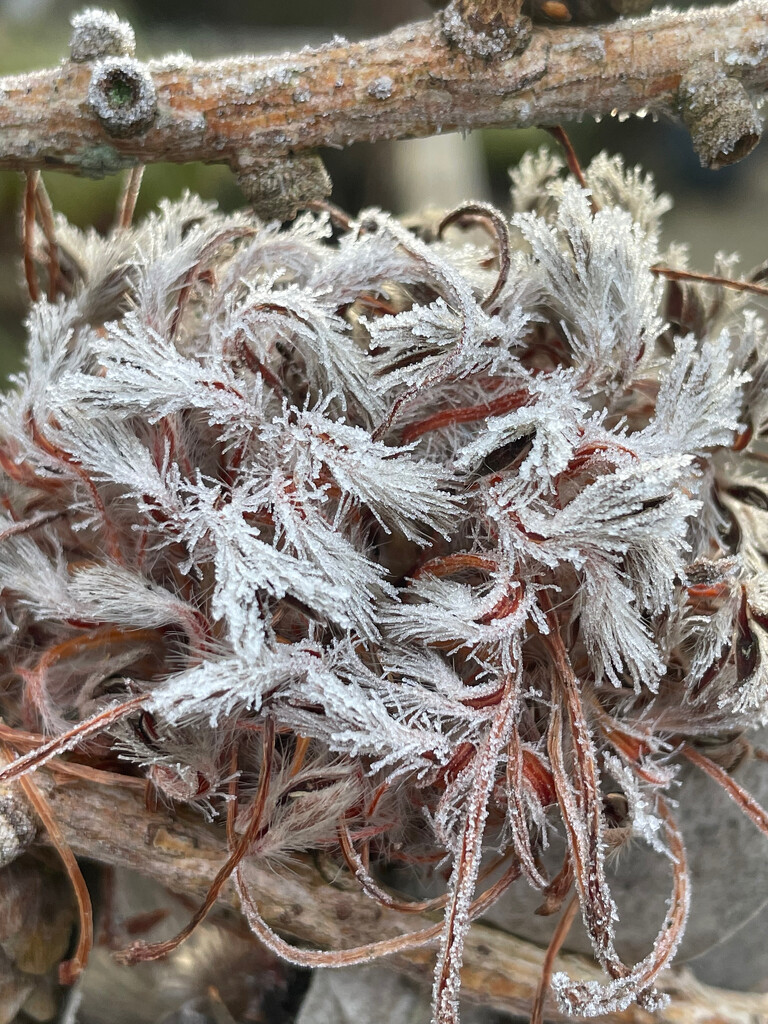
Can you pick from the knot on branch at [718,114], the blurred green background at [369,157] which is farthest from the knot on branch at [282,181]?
the blurred green background at [369,157]

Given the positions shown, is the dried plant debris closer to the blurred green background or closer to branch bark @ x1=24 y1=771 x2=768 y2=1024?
branch bark @ x1=24 y1=771 x2=768 y2=1024

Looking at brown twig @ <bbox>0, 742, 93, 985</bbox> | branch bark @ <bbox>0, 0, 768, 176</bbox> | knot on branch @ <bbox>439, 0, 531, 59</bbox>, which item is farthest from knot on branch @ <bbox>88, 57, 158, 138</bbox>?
brown twig @ <bbox>0, 742, 93, 985</bbox>

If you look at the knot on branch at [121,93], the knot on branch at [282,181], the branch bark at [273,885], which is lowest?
the branch bark at [273,885]

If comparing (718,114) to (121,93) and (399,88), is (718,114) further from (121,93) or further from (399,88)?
(121,93)

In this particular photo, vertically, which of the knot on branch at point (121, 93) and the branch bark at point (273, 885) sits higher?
the knot on branch at point (121, 93)

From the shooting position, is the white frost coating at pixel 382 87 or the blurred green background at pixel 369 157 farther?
the blurred green background at pixel 369 157

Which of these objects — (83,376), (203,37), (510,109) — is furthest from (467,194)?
(83,376)

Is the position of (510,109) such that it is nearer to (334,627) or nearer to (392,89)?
(392,89)

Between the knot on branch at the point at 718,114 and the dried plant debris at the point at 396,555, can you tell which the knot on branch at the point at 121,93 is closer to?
the dried plant debris at the point at 396,555
